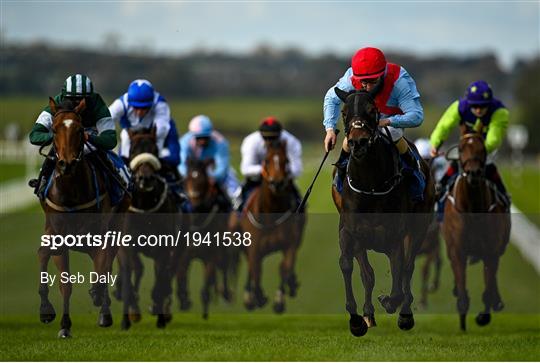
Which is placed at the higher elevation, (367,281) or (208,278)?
(367,281)

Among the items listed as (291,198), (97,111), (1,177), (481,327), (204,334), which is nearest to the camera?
(97,111)

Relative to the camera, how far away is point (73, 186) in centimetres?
1040

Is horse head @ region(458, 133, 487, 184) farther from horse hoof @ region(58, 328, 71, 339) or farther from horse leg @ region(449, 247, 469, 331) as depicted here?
horse hoof @ region(58, 328, 71, 339)

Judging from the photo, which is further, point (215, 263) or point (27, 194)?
point (27, 194)

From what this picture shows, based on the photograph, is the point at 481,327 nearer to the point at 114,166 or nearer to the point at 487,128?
the point at 487,128

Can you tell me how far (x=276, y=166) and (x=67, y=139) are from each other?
5596 millimetres

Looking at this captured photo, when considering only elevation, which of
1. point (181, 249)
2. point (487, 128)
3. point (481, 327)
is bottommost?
point (481, 327)

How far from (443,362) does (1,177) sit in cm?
4351

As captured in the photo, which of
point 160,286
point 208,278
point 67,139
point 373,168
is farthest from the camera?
point 208,278

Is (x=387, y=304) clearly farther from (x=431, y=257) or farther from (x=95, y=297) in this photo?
(x=431, y=257)

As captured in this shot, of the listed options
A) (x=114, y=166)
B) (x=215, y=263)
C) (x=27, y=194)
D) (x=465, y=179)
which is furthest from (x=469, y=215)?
(x=27, y=194)

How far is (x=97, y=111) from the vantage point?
10.6m

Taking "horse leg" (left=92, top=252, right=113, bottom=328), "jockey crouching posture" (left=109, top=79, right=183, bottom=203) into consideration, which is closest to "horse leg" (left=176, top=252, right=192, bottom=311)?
"jockey crouching posture" (left=109, top=79, right=183, bottom=203)

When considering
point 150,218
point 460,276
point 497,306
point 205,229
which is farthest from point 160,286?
point 497,306
